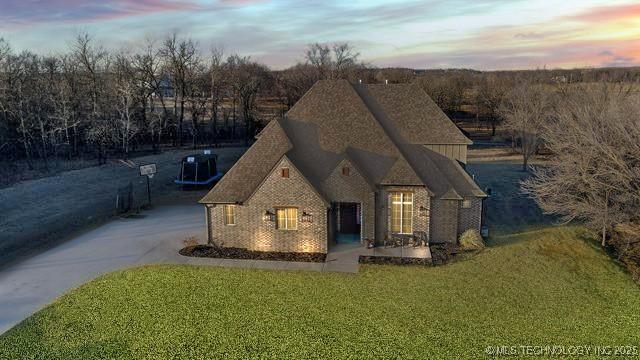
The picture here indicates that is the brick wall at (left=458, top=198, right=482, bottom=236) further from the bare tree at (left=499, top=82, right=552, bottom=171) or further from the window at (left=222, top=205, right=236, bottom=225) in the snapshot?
the bare tree at (left=499, top=82, right=552, bottom=171)

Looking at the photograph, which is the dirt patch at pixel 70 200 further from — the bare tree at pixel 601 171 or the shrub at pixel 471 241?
the bare tree at pixel 601 171

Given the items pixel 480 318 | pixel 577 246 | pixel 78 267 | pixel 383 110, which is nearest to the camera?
pixel 480 318

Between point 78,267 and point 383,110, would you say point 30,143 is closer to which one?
point 78,267

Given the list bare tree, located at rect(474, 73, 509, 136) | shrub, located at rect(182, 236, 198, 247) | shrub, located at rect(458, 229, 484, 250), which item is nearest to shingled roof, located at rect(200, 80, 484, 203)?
shrub, located at rect(458, 229, 484, 250)

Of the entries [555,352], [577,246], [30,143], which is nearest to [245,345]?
[555,352]

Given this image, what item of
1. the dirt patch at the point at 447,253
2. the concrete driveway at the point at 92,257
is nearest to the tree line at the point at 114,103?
the concrete driveway at the point at 92,257

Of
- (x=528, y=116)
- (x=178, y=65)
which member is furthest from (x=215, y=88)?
(x=528, y=116)
